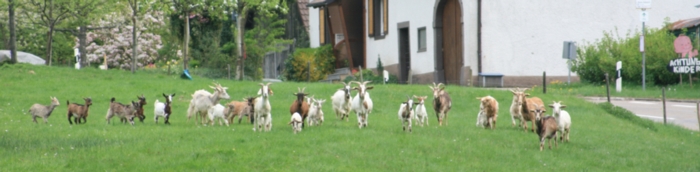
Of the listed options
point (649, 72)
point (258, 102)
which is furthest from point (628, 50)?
point (258, 102)

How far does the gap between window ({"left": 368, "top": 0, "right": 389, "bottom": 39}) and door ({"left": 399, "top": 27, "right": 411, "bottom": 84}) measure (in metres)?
1.44

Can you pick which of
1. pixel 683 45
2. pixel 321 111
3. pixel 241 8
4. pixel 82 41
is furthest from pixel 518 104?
pixel 82 41

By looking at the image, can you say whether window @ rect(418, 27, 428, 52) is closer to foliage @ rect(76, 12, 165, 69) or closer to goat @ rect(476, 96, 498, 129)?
foliage @ rect(76, 12, 165, 69)

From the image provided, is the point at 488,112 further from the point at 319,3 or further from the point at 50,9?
the point at 319,3

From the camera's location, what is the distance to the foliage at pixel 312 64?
54906 mm

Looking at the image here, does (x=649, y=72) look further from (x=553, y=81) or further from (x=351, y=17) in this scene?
(x=351, y=17)

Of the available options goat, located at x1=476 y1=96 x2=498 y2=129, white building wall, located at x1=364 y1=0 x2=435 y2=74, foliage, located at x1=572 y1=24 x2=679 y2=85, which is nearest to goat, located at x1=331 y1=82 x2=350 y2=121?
goat, located at x1=476 y1=96 x2=498 y2=129

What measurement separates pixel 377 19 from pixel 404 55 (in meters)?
2.95

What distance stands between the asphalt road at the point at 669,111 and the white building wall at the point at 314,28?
94.2 feet

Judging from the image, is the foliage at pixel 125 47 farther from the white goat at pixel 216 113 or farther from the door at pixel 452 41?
the white goat at pixel 216 113

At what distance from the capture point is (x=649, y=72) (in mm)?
40344

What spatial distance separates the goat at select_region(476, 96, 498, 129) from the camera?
22.0 meters

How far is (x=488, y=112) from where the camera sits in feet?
72.8

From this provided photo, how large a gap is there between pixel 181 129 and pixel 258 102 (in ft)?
6.11
